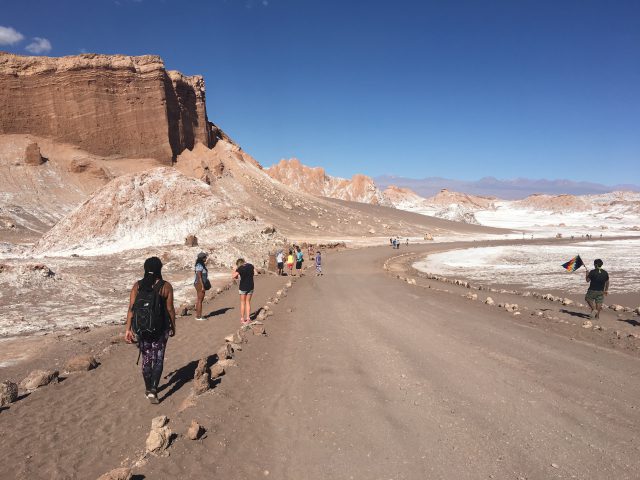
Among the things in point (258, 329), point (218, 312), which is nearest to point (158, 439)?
point (258, 329)

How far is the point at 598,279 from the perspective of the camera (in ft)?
40.0

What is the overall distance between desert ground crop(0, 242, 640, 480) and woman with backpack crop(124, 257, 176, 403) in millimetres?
703

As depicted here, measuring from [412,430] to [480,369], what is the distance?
2842 millimetres

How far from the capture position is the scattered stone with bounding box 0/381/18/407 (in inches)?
256

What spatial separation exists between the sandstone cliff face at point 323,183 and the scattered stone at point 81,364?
149636 mm

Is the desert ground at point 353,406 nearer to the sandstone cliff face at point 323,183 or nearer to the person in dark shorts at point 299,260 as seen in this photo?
the person in dark shorts at point 299,260

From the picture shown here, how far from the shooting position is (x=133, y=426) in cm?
578

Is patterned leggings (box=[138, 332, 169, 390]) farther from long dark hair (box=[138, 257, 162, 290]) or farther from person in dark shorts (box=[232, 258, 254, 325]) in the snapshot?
person in dark shorts (box=[232, 258, 254, 325])

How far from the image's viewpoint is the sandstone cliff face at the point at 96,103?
65.2 metres

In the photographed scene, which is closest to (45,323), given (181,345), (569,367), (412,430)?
(181,345)

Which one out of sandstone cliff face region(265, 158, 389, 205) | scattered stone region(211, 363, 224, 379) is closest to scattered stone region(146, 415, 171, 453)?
scattered stone region(211, 363, 224, 379)

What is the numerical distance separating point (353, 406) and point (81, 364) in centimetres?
561

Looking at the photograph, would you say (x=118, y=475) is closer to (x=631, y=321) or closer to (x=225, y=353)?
(x=225, y=353)

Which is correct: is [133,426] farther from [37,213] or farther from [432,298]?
[37,213]
